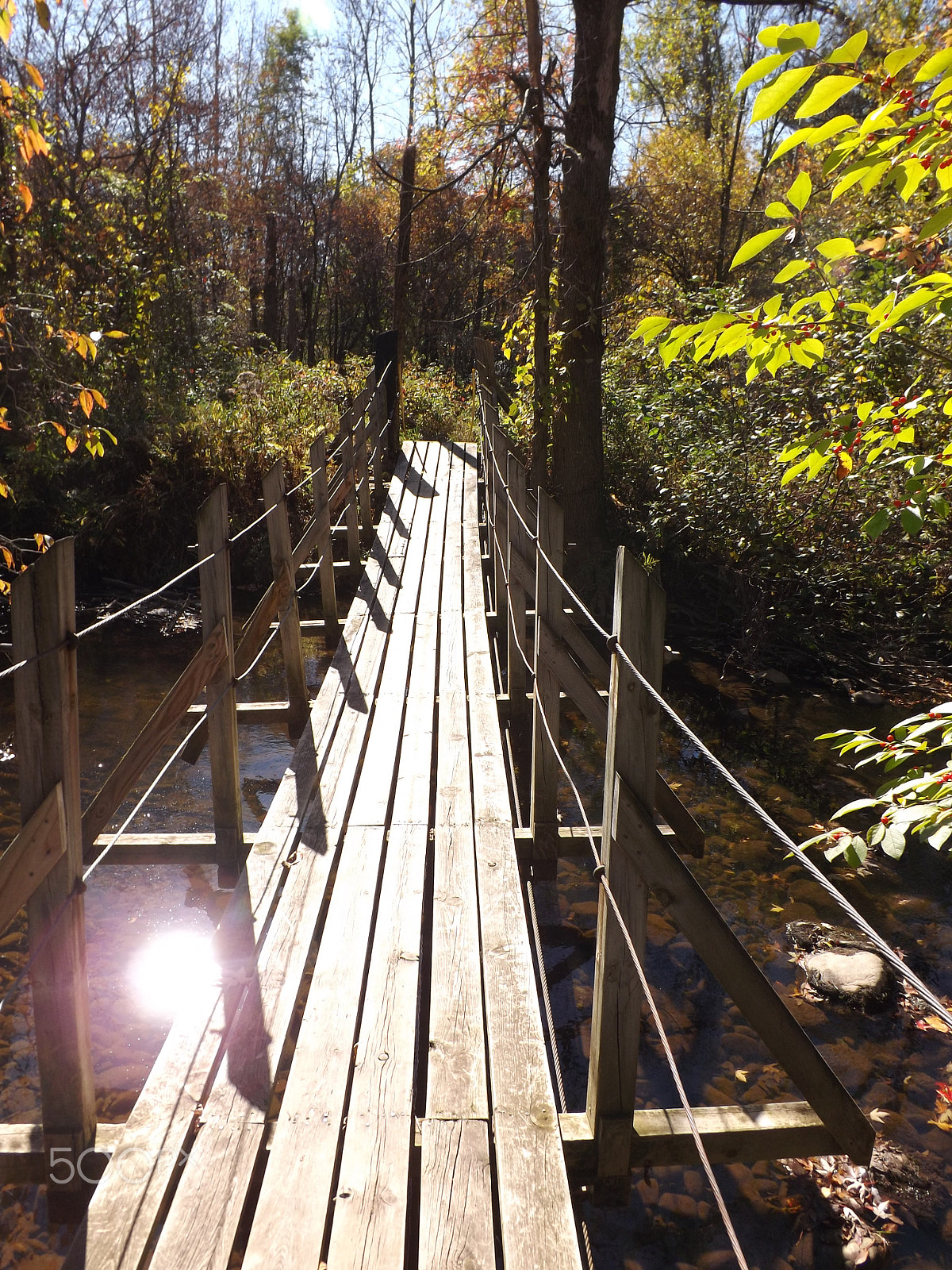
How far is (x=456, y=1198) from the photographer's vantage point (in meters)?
2.19

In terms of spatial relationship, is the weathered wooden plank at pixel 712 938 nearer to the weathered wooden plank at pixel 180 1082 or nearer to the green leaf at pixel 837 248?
A: the weathered wooden plank at pixel 180 1082

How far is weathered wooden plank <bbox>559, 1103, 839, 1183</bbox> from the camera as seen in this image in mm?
2742

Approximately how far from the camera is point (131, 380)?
1353 cm

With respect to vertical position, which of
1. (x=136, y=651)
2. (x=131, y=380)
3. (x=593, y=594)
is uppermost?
(x=131, y=380)

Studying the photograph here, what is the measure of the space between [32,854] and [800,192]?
97.5 inches

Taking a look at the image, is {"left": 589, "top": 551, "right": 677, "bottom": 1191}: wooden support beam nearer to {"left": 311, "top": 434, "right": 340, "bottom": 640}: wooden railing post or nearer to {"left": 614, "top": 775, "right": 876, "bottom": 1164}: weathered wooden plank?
{"left": 614, "top": 775, "right": 876, "bottom": 1164}: weathered wooden plank

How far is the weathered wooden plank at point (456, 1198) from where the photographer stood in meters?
2.03

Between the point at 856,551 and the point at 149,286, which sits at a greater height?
the point at 149,286

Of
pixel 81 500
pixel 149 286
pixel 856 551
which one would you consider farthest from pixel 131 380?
pixel 856 551

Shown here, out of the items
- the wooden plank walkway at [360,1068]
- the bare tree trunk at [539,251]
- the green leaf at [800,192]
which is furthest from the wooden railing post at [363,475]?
the green leaf at [800,192]

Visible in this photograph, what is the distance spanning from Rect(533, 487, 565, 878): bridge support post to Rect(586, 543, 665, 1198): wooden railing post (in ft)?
6.32

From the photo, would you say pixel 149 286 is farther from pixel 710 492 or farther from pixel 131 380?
pixel 710 492

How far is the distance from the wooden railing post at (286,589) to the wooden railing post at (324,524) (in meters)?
1.10

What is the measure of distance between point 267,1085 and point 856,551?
8776 millimetres
